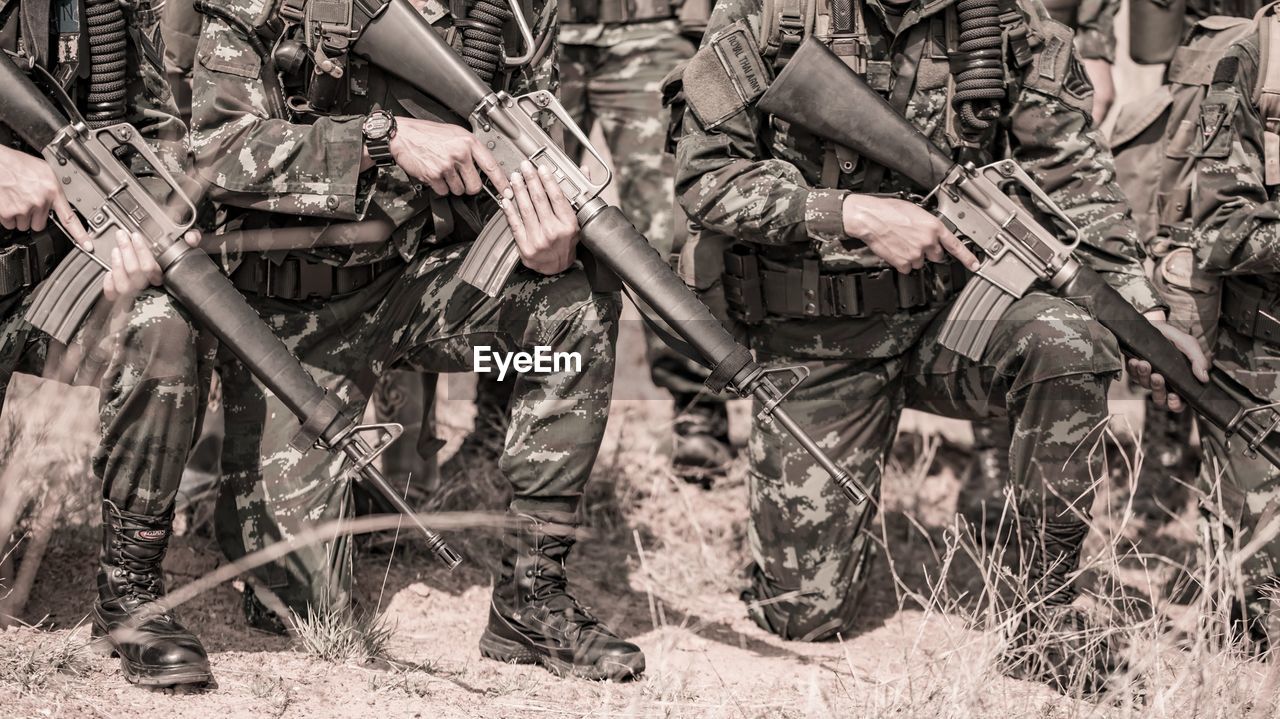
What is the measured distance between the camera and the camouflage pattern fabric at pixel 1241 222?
14.9ft

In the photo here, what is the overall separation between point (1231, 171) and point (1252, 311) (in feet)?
1.52

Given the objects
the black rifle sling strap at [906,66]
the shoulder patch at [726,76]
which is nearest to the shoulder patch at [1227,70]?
the black rifle sling strap at [906,66]

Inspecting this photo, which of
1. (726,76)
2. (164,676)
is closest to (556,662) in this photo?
(164,676)

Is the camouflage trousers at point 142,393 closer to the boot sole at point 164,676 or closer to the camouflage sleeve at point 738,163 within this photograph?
the boot sole at point 164,676

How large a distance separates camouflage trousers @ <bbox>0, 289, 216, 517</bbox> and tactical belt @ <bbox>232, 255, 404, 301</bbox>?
457 millimetres

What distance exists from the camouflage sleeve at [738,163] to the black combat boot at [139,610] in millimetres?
1822

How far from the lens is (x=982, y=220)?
4340 mm

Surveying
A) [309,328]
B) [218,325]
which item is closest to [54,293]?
[218,325]

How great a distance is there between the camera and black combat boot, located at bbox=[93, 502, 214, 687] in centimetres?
350

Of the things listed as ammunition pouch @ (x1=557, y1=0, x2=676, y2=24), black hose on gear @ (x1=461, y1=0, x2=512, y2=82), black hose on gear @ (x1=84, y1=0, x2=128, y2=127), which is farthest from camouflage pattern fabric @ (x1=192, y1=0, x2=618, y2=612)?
ammunition pouch @ (x1=557, y1=0, x2=676, y2=24)

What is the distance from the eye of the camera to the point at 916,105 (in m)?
4.55

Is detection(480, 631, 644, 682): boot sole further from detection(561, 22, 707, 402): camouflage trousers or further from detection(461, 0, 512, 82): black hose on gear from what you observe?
detection(561, 22, 707, 402): camouflage trousers

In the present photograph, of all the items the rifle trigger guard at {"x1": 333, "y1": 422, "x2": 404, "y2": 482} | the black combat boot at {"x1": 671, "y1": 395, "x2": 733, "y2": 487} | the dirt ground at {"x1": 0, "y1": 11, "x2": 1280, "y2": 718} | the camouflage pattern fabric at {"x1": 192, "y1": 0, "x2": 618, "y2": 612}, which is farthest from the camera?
the black combat boot at {"x1": 671, "y1": 395, "x2": 733, "y2": 487}

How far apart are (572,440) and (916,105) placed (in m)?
1.54
